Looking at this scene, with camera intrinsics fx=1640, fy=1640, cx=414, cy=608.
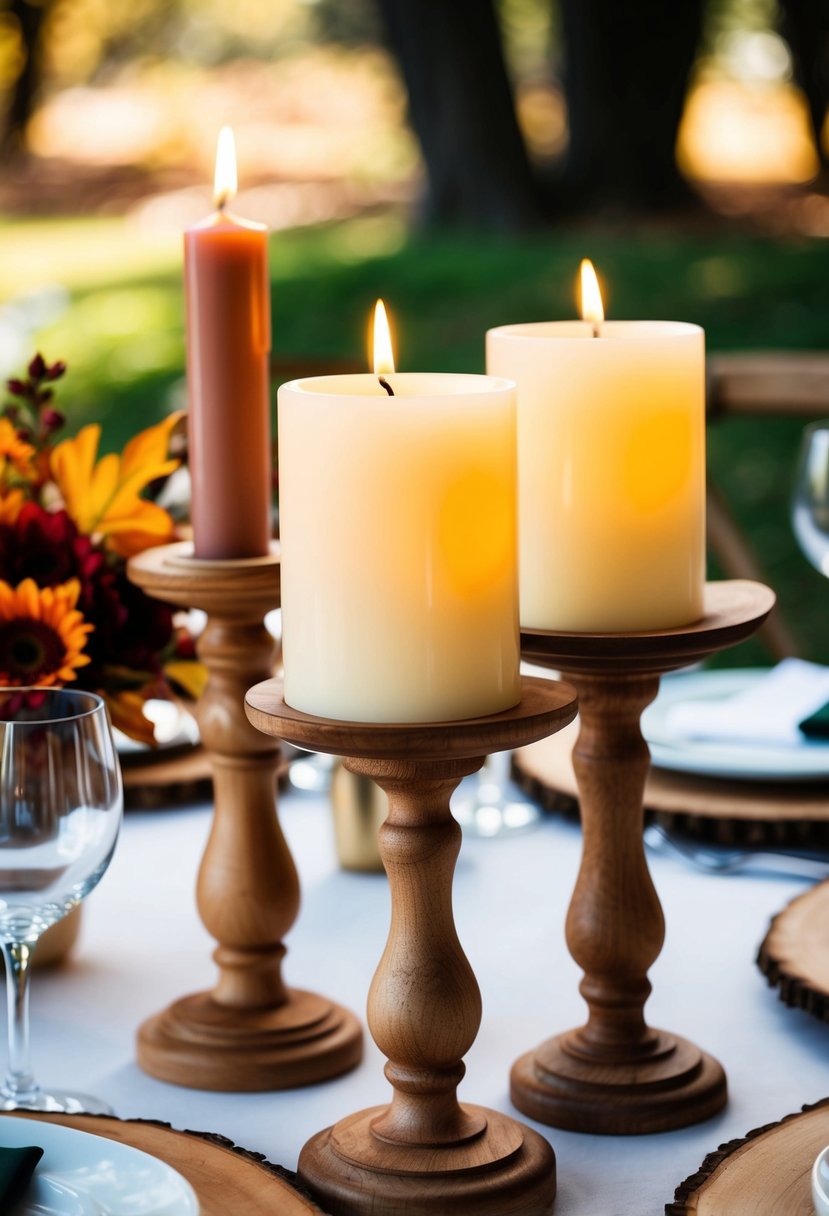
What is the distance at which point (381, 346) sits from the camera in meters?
0.73

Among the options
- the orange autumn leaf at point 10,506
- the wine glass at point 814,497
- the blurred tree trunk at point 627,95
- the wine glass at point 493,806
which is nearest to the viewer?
the orange autumn leaf at point 10,506

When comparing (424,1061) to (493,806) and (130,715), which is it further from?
(493,806)

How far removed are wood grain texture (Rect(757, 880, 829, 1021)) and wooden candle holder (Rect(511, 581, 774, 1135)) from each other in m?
0.08

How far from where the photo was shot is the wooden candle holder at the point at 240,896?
34.9 inches

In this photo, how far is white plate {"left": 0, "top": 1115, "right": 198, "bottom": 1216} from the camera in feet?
2.16

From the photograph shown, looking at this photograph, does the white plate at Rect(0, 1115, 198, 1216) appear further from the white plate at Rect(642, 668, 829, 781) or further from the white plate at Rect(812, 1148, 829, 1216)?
the white plate at Rect(642, 668, 829, 781)

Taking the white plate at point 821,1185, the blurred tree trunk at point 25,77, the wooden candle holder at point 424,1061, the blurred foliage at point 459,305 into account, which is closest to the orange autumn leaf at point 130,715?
the wooden candle holder at point 424,1061

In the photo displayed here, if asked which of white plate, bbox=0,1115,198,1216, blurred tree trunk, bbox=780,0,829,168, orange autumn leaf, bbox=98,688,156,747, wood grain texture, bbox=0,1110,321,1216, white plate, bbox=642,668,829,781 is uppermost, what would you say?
blurred tree trunk, bbox=780,0,829,168

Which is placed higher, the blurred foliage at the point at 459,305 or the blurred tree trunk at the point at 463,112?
the blurred tree trunk at the point at 463,112

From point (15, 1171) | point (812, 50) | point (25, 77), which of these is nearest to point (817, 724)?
point (15, 1171)

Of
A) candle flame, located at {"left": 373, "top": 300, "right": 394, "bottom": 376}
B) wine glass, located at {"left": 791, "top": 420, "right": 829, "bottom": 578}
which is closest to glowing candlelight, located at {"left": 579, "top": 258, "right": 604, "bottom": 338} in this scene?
candle flame, located at {"left": 373, "top": 300, "right": 394, "bottom": 376}

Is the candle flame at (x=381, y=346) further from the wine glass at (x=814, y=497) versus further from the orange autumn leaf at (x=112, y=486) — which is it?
the wine glass at (x=814, y=497)

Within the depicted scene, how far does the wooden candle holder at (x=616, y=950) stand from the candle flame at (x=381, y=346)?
0.18 metres

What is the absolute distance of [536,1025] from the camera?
0.95 m
